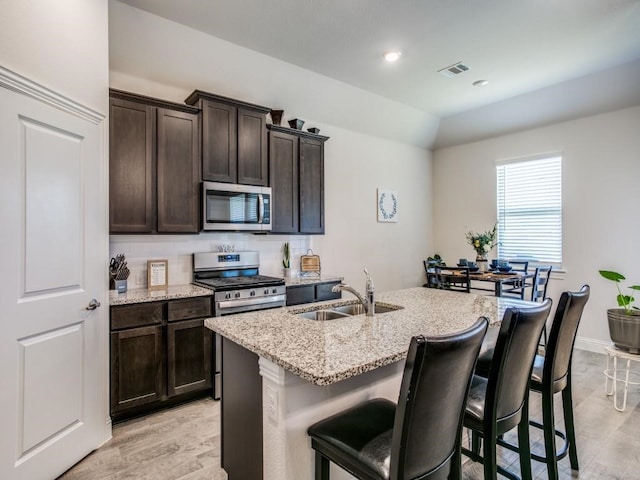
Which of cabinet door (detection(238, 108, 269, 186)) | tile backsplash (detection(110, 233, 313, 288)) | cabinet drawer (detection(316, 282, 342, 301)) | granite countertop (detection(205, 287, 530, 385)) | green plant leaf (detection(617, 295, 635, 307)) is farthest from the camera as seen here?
cabinet drawer (detection(316, 282, 342, 301))

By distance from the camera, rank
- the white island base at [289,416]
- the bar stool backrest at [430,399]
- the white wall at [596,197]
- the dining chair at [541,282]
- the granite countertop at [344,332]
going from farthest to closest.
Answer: the dining chair at [541,282] < the white wall at [596,197] < the white island base at [289,416] < the granite countertop at [344,332] < the bar stool backrest at [430,399]

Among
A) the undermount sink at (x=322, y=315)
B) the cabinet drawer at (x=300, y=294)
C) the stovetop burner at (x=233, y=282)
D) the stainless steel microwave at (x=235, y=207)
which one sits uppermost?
the stainless steel microwave at (x=235, y=207)

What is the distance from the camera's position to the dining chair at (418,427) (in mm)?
1052

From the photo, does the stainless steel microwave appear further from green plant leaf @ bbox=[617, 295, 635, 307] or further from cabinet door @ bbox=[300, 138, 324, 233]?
green plant leaf @ bbox=[617, 295, 635, 307]

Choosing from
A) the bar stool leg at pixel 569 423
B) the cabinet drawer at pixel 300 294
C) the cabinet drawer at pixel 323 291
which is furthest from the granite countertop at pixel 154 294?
the bar stool leg at pixel 569 423

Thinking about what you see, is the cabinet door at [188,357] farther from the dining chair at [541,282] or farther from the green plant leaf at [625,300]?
the dining chair at [541,282]

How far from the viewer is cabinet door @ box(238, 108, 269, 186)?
356 centimetres

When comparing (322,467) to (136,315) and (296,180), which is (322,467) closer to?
(136,315)

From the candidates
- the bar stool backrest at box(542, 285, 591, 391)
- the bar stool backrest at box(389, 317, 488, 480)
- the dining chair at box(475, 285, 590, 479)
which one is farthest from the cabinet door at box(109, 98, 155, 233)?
the bar stool backrest at box(542, 285, 591, 391)

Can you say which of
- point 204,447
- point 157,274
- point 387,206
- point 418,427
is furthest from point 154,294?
point 387,206

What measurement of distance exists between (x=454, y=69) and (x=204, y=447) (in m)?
4.29

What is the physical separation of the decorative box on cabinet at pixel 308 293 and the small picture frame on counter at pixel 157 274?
120 centimetres

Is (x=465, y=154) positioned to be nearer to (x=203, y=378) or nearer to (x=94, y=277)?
(x=203, y=378)

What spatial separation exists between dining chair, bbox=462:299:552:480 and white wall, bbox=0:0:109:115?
272cm
